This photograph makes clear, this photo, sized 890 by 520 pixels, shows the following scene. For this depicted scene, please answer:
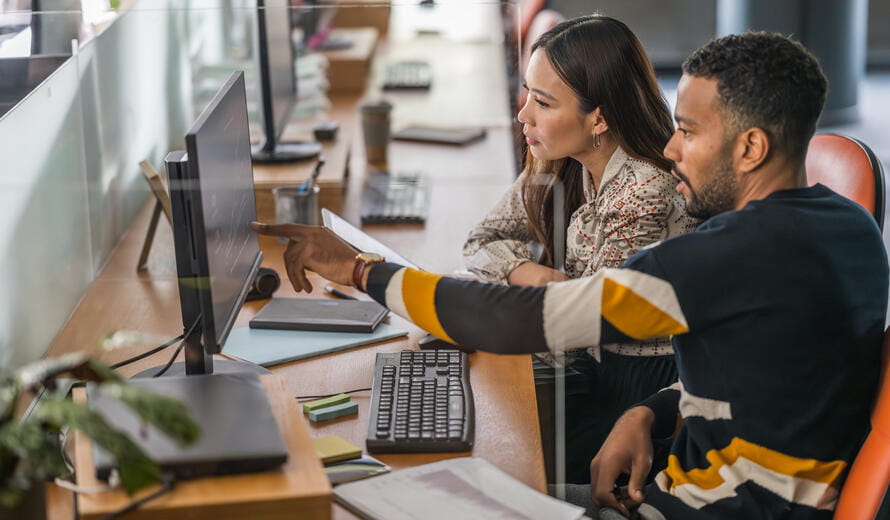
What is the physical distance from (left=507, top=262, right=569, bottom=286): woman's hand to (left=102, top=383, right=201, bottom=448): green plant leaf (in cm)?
108

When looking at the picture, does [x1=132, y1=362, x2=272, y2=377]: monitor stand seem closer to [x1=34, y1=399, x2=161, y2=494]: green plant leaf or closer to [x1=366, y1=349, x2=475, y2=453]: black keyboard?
[x1=366, y1=349, x2=475, y2=453]: black keyboard

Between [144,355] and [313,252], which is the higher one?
[313,252]

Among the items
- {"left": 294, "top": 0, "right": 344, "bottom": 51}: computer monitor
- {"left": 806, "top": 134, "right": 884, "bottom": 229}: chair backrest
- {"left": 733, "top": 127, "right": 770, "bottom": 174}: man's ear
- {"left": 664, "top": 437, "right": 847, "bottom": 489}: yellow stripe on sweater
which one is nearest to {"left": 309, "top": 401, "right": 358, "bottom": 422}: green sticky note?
{"left": 664, "top": 437, "right": 847, "bottom": 489}: yellow stripe on sweater

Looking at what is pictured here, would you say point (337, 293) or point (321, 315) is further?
point (337, 293)

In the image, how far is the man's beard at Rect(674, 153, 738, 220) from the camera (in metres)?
1.31

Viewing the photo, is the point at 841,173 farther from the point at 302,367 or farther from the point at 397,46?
the point at 397,46

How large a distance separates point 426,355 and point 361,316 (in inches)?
9.3

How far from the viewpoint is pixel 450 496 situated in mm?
1177

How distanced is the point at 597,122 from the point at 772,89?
54 centimetres

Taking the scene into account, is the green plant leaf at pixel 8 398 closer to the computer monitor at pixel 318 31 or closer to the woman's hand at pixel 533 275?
the woman's hand at pixel 533 275

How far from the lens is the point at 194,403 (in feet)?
3.61

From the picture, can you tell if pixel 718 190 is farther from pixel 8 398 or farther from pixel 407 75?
pixel 407 75

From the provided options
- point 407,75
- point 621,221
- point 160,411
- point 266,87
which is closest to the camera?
point 160,411

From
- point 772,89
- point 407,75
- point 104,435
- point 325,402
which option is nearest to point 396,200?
point 325,402
